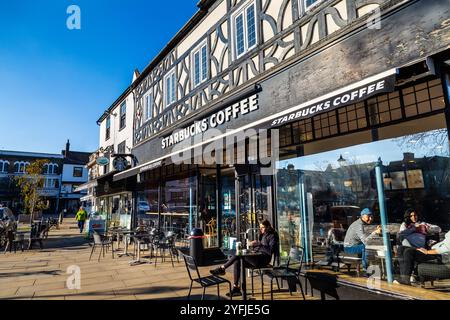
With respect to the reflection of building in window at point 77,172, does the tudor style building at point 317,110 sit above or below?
below

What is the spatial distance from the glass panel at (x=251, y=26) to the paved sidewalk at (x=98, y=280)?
558cm

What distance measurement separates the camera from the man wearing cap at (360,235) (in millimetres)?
5102

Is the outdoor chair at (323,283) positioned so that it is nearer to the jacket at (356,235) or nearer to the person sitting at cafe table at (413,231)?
the jacket at (356,235)

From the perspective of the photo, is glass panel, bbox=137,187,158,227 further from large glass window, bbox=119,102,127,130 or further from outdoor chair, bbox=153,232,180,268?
large glass window, bbox=119,102,127,130

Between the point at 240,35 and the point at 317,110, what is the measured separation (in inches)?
171

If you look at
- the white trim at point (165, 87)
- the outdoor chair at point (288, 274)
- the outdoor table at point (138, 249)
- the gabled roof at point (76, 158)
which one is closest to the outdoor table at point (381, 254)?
the outdoor chair at point (288, 274)

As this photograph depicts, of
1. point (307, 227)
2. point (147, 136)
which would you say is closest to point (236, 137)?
point (307, 227)

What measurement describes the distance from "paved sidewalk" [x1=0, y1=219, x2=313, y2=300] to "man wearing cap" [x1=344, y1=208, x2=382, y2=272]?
1.40m

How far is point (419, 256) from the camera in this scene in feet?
14.6

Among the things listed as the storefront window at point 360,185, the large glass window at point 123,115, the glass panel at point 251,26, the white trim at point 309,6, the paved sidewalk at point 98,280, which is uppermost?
the large glass window at point 123,115

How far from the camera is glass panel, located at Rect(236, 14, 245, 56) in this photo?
7.42m

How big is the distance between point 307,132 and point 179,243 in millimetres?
6883

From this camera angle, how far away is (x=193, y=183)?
10344mm

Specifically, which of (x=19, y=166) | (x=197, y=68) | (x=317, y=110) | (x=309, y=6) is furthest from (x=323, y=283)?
(x=19, y=166)
